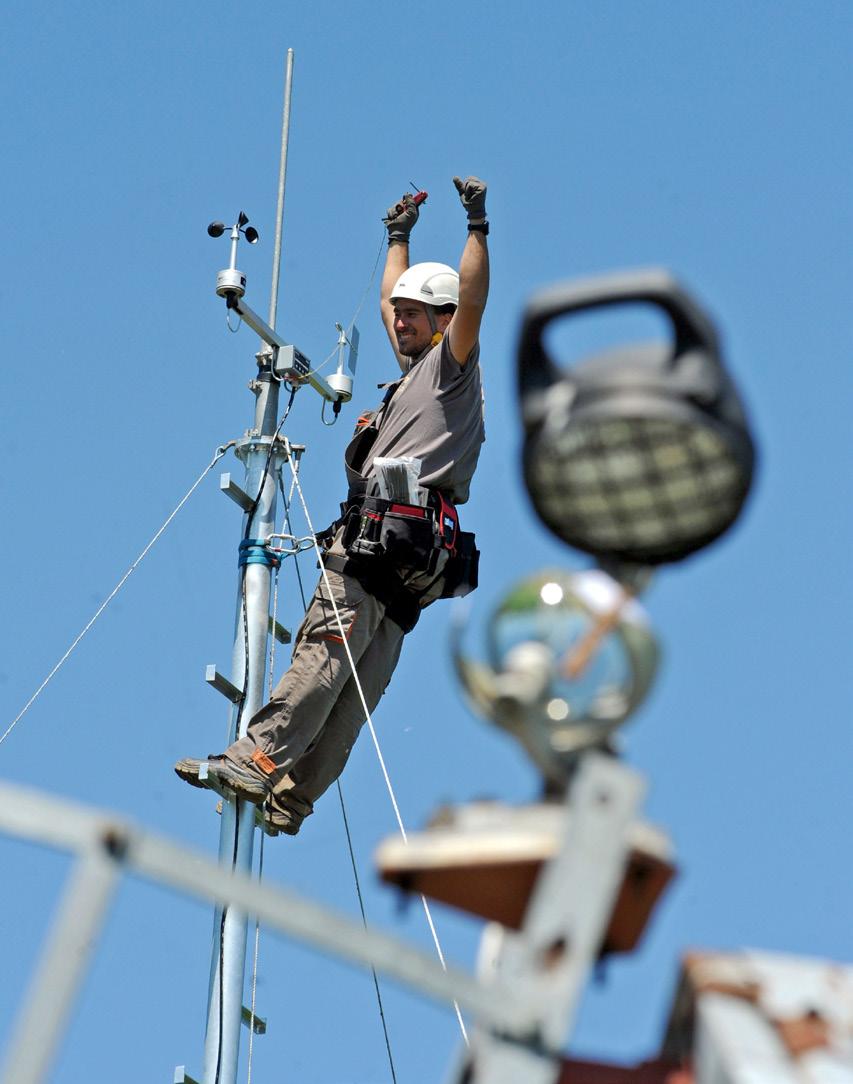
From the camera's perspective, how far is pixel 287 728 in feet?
25.3

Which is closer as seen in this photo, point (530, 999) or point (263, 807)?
point (530, 999)

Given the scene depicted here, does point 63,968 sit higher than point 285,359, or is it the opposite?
point 285,359

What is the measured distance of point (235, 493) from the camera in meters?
9.09

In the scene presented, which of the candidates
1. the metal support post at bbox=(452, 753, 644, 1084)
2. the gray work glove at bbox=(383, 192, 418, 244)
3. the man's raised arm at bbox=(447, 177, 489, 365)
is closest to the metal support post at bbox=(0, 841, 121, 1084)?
the metal support post at bbox=(452, 753, 644, 1084)

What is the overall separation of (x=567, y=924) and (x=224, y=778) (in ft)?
18.1

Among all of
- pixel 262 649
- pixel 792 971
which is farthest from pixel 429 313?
pixel 792 971

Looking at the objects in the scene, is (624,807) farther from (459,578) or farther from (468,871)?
(459,578)

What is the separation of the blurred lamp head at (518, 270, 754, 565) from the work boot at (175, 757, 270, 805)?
527 cm

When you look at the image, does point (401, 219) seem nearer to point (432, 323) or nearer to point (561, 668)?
point (432, 323)

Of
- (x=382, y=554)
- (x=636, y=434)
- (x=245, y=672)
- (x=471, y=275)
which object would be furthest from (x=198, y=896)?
(x=245, y=672)

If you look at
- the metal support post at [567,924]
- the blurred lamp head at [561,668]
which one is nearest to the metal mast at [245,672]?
the blurred lamp head at [561,668]

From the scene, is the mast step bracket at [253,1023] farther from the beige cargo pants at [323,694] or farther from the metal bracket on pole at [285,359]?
the metal bracket on pole at [285,359]

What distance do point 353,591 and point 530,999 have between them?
565cm

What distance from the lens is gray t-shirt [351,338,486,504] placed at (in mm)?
7707
